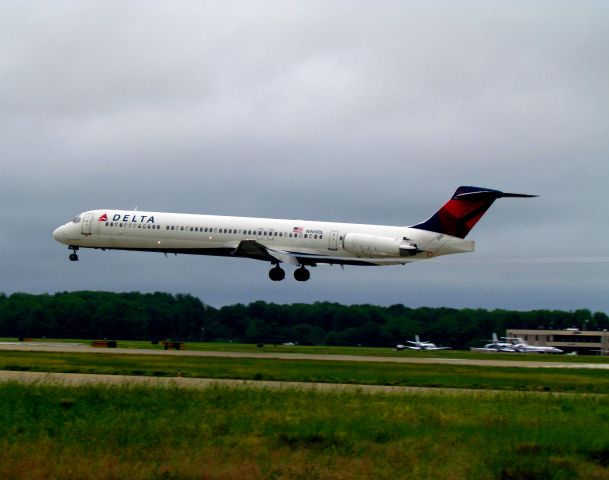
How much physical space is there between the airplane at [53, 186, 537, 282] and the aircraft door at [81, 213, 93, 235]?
499 mm

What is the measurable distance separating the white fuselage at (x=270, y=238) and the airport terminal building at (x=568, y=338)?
75943 mm

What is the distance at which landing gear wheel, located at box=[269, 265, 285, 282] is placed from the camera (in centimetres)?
6353

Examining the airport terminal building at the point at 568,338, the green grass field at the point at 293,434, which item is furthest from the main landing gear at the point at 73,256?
the airport terminal building at the point at 568,338

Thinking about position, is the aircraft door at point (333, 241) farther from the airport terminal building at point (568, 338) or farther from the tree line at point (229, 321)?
the airport terminal building at point (568, 338)

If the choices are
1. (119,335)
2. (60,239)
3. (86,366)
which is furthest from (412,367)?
(119,335)

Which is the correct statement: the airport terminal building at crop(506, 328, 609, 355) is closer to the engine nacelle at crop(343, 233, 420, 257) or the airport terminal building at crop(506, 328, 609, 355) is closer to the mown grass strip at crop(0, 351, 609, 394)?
the engine nacelle at crop(343, 233, 420, 257)

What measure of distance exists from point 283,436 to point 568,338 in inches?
5104

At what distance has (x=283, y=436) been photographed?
61.7 ft

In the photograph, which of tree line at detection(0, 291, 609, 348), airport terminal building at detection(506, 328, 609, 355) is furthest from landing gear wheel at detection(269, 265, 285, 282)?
airport terminal building at detection(506, 328, 609, 355)

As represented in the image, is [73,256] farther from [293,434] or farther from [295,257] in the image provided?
[293,434]

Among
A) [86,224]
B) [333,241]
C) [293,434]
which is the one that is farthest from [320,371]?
[86,224]

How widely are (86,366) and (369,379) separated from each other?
1016cm

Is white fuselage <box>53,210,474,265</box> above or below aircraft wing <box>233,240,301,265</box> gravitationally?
above

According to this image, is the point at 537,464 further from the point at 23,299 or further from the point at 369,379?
the point at 23,299
